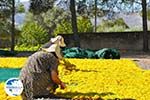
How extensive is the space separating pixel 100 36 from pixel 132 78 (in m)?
16.7

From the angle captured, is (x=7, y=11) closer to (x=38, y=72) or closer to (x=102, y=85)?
(x=102, y=85)

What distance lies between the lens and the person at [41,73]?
719cm

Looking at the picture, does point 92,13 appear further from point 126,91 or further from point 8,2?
point 126,91

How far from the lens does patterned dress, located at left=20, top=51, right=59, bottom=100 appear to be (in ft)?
23.6

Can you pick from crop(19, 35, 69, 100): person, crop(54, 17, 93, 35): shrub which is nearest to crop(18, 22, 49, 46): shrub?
crop(54, 17, 93, 35): shrub

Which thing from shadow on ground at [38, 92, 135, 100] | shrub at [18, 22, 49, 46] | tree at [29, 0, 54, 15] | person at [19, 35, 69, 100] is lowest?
shrub at [18, 22, 49, 46]

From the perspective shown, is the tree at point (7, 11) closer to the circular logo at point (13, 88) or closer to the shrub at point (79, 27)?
the shrub at point (79, 27)

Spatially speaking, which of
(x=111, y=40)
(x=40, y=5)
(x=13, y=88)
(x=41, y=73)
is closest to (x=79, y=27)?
(x=111, y=40)

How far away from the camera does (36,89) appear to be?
24.2 feet

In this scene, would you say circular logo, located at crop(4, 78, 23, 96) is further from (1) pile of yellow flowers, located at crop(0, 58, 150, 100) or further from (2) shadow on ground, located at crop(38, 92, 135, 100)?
(2) shadow on ground, located at crop(38, 92, 135, 100)

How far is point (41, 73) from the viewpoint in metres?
7.31

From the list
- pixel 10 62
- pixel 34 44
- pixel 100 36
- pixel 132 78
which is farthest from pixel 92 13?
pixel 132 78

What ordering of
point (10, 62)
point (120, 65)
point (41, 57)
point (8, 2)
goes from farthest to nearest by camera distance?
point (8, 2) → point (10, 62) → point (120, 65) → point (41, 57)

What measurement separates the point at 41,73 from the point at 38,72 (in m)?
0.05
